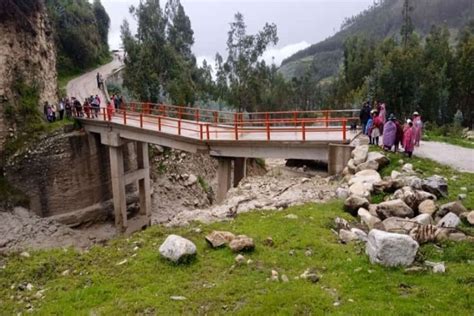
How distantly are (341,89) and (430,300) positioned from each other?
5935cm

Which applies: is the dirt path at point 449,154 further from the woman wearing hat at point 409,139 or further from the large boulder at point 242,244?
the large boulder at point 242,244

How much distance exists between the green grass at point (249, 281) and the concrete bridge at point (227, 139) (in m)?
7.66

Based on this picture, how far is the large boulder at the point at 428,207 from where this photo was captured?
11158mm

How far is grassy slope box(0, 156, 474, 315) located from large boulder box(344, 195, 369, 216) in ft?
2.74

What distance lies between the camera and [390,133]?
1692cm

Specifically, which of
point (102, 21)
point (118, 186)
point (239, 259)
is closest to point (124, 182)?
point (118, 186)

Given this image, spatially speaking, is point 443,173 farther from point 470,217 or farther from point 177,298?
point 177,298

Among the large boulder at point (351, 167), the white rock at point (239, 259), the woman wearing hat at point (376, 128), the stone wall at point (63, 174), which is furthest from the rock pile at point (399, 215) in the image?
the stone wall at point (63, 174)

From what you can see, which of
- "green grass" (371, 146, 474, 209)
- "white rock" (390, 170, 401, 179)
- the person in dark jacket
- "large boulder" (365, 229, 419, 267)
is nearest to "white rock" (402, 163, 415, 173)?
"green grass" (371, 146, 474, 209)

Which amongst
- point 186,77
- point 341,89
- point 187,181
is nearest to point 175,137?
point 187,181

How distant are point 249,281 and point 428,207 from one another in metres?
5.39

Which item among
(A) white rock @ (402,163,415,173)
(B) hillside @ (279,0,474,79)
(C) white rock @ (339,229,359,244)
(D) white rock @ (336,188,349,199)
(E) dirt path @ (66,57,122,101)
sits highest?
(B) hillside @ (279,0,474,79)

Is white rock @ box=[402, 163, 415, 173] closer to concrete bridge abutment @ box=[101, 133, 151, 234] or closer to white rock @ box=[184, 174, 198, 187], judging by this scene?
concrete bridge abutment @ box=[101, 133, 151, 234]

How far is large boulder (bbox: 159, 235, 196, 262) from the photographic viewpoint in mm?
10062
